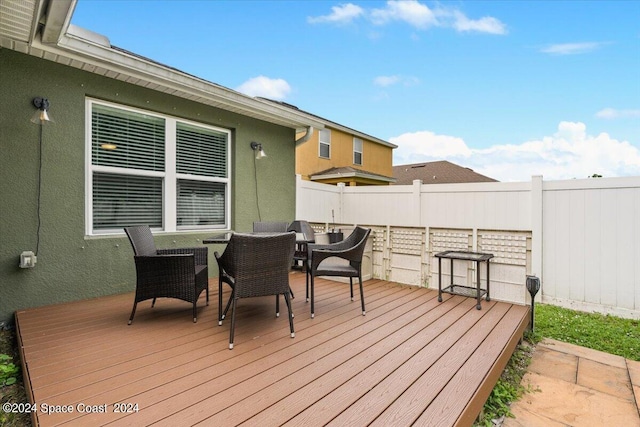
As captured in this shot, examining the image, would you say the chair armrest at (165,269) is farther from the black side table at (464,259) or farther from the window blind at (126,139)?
the black side table at (464,259)

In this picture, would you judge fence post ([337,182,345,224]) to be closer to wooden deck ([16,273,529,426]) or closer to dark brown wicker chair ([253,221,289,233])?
dark brown wicker chair ([253,221,289,233])

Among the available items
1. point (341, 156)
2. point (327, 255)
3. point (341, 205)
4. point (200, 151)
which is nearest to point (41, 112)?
point (200, 151)

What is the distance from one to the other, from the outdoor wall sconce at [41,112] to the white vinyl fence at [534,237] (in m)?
4.38

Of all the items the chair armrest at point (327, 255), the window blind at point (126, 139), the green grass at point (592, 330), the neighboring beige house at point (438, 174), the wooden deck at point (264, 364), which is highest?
the neighboring beige house at point (438, 174)

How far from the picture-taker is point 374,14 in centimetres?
879

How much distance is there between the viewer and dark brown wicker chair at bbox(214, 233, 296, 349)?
2477 millimetres

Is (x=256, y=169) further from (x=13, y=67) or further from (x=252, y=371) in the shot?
(x=252, y=371)

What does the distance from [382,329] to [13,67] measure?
14.3 ft

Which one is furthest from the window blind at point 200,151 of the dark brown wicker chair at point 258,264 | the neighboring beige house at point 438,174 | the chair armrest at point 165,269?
the neighboring beige house at point 438,174

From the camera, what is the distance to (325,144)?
1282cm

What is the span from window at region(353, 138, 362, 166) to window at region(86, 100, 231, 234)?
9.73 meters

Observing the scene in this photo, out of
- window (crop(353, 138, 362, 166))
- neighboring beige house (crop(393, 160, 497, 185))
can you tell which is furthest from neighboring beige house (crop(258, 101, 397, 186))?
neighboring beige house (crop(393, 160, 497, 185))

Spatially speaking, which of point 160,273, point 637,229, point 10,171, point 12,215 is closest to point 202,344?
point 160,273

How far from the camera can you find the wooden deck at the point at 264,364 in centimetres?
164
